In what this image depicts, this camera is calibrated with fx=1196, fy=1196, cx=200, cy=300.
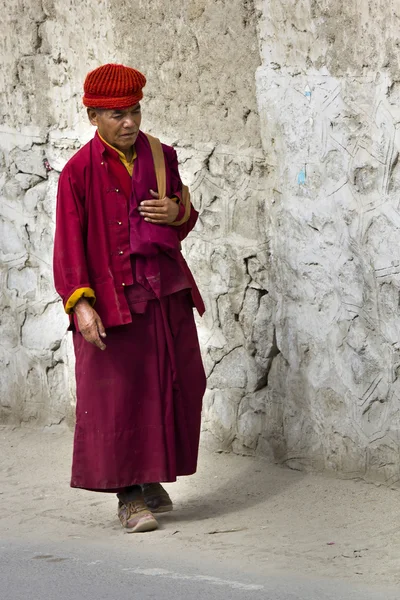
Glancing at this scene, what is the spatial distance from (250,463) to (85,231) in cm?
151

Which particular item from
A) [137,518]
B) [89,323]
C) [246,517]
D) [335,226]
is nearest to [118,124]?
[89,323]

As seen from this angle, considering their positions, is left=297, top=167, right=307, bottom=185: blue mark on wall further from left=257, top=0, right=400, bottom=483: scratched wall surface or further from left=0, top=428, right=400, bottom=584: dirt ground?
left=0, top=428, right=400, bottom=584: dirt ground

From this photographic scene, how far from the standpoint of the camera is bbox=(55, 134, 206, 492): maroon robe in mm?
4547

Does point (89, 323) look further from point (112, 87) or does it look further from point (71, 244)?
point (112, 87)

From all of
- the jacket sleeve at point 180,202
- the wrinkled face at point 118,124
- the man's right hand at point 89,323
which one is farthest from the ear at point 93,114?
the man's right hand at point 89,323

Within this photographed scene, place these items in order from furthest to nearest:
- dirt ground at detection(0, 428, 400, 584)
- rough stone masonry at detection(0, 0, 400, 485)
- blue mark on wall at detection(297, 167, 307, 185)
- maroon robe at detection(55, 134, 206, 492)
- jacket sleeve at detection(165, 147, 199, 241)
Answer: blue mark on wall at detection(297, 167, 307, 185)
rough stone masonry at detection(0, 0, 400, 485)
jacket sleeve at detection(165, 147, 199, 241)
maroon robe at detection(55, 134, 206, 492)
dirt ground at detection(0, 428, 400, 584)

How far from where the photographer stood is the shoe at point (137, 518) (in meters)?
4.57

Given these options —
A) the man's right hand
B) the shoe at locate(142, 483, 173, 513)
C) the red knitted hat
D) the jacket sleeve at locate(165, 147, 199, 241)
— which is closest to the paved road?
the shoe at locate(142, 483, 173, 513)

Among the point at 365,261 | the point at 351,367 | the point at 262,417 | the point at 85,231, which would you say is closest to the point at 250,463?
the point at 262,417

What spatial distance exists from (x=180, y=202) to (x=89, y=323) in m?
0.64

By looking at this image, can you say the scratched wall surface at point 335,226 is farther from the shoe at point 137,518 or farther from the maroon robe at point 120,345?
the shoe at point 137,518

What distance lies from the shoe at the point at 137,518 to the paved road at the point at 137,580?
0.20 m

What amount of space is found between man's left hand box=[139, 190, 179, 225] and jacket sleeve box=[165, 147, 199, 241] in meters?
0.07

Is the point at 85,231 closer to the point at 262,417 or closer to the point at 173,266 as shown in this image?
the point at 173,266
